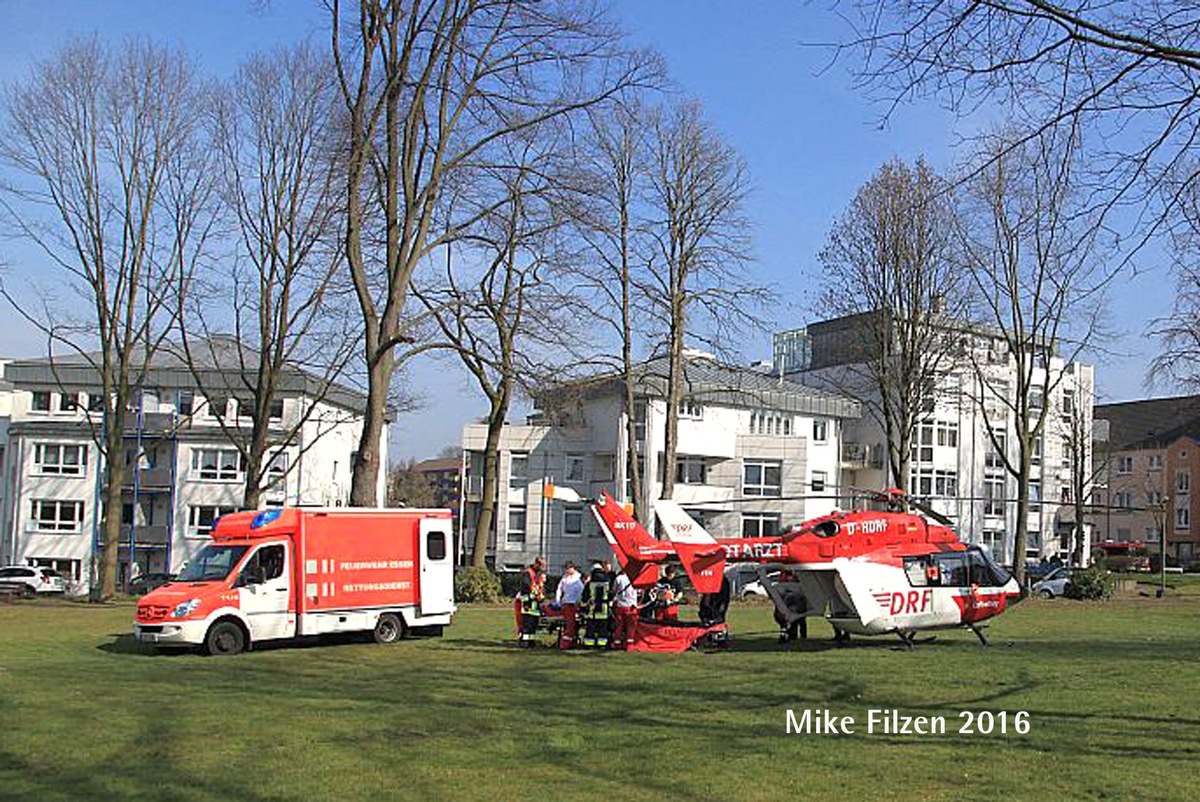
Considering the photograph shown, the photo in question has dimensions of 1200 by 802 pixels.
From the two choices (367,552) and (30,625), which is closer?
(367,552)

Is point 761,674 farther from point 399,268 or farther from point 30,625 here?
point 30,625

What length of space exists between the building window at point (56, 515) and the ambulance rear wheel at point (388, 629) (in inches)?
1731

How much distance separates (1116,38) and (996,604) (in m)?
15.5

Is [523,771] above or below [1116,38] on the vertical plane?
below

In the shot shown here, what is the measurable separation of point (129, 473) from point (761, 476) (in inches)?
1233

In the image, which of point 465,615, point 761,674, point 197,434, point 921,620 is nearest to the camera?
point 761,674

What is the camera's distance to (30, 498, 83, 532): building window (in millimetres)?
61188

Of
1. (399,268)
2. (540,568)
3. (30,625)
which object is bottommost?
(30,625)

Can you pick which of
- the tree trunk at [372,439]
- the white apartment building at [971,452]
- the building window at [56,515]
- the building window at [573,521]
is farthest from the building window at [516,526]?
the tree trunk at [372,439]

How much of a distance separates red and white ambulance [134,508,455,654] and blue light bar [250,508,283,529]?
0.02 metres

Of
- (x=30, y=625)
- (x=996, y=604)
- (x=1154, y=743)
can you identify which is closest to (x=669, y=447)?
(x=996, y=604)

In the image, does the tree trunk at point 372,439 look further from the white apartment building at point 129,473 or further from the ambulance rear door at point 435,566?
the white apartment building at point 129,473

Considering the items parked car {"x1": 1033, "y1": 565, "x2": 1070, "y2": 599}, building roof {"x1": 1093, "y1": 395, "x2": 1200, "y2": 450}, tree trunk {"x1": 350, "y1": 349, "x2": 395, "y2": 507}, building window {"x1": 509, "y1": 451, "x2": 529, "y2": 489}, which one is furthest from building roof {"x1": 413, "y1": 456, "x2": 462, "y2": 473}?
tree trunk {"x1": 350, "y1": 349, "x2": 395, "y2": 507}

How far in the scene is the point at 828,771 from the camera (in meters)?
10.4
